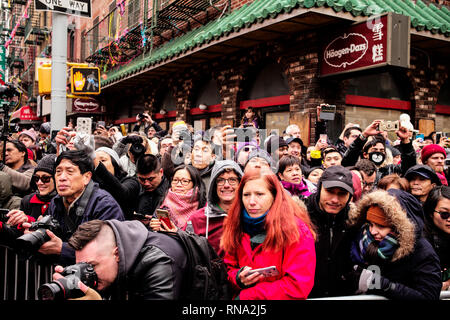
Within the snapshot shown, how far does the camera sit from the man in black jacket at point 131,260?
214cm

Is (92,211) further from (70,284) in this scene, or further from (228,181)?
(70,284)

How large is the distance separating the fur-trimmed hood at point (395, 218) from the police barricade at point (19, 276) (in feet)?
7.52

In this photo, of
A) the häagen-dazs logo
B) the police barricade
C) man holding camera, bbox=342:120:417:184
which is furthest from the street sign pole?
the häagen-dazs logo

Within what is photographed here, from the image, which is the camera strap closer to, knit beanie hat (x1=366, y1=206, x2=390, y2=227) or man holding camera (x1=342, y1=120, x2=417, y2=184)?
knit beanie hat (x1=366, y1=206, x2=390, y2=227)

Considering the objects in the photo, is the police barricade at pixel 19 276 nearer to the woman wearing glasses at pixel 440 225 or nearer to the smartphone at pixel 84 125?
the smartphone at pixel 84 125

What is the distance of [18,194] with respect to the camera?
4605 millimetres

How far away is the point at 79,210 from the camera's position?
10.5 ft

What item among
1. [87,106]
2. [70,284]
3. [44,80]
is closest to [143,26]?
[87,106]

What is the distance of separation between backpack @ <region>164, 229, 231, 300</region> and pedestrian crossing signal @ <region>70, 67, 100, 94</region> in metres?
5.22

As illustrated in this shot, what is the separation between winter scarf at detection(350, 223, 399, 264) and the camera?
2657mm

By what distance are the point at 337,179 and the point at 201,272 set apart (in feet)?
4.63

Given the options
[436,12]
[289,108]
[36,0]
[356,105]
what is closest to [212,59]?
[289,108]

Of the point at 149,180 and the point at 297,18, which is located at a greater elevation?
the point at 297,18
